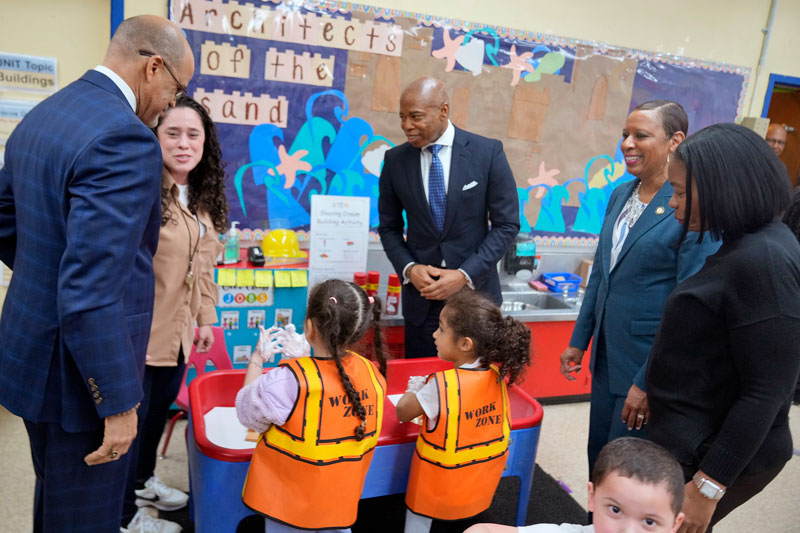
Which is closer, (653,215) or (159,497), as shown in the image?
(653,215)

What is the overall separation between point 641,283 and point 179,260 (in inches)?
60.6

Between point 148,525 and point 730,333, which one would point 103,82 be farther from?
point 148,525

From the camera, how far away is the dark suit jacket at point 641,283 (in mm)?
1742

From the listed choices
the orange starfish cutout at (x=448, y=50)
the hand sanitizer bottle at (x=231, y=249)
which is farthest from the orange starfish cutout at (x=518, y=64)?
the hand sanitizer bottle at (x=231, y=249)

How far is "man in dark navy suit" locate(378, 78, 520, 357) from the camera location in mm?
2623

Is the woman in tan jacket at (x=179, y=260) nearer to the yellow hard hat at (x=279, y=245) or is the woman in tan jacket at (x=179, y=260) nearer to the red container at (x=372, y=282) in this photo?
the yellow hard hat at (x=279, y=245)

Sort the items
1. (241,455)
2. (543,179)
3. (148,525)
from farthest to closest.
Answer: (543,179)
(148,525)
(241,455)

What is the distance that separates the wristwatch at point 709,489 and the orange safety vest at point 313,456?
0.88m

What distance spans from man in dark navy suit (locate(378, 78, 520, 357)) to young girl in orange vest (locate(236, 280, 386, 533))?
37.0 inches

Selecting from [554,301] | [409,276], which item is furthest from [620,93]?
[409,276]

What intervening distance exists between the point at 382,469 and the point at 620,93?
3.20 meters

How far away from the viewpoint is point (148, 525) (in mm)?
2191

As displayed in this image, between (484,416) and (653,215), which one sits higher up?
(653,215)

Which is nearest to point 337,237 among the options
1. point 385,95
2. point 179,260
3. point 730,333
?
point 385,95
